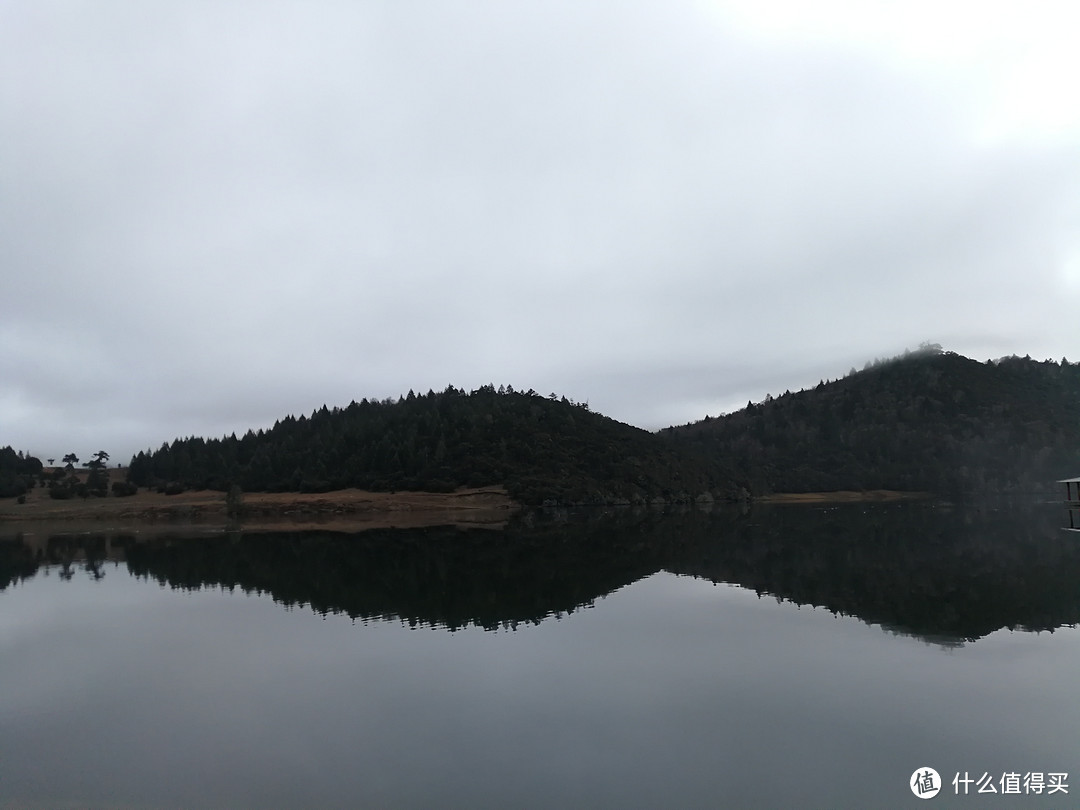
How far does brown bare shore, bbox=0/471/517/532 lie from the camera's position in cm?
10087

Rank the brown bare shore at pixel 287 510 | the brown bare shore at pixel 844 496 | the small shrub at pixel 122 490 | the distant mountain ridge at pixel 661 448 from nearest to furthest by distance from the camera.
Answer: the brown bare shore at pixel 287 510 < the distant mountain ridge at pixel 661 448 < the small shrub at pixel 122 490 < the brown bare shore at pixel 844 496

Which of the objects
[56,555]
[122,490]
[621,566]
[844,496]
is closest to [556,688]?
[621,566]

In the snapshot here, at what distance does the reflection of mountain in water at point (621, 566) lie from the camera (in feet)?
88.6

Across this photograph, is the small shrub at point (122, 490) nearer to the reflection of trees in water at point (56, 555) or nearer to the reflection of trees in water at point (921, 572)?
the reflection of trees in water at point (56, 555)

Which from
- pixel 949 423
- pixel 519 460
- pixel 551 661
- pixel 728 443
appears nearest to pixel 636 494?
pixel 519 460

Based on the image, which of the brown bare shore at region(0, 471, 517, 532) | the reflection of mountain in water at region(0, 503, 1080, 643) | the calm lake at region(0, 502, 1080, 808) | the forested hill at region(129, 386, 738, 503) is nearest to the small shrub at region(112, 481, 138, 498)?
the forested hill at region(129, 386, 738, 503)

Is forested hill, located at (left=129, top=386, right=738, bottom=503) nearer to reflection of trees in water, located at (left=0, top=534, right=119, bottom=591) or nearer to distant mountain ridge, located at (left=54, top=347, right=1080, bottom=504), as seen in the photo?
distant mountain ridge, located at (left=54, top=347, right=1080, bottom=504)

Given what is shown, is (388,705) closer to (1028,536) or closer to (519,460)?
(1028,536)

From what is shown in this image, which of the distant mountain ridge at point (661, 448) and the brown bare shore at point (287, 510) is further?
the distant mountain ridge at point (661, 448)

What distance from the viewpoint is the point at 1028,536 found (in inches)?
1945

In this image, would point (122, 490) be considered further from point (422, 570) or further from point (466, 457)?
point (422, 570)

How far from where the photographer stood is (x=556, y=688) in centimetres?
1723

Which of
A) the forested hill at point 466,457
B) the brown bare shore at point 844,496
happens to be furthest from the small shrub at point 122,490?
the brown bare shore at point 844,496

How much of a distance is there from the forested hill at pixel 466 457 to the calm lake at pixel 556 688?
8071 cm
